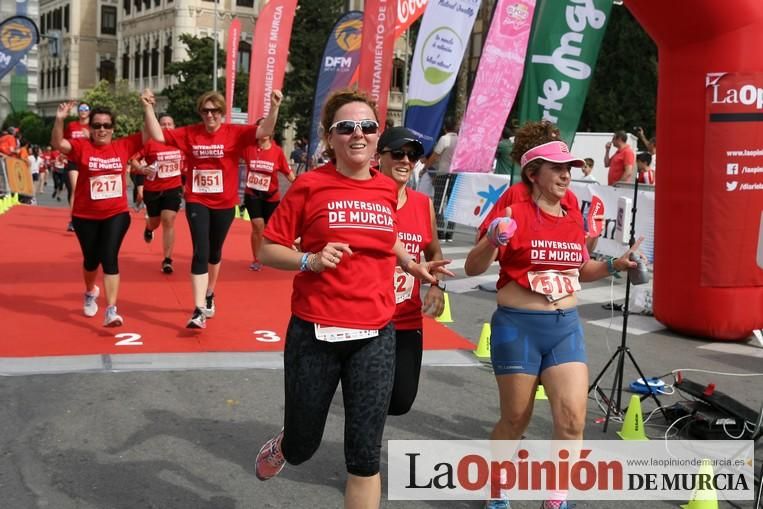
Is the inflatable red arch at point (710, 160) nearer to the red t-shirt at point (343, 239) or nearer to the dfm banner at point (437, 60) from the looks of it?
the dfm banner at point (437, 60)

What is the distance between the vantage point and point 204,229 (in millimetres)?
7930

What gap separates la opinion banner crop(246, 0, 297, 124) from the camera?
699 inches

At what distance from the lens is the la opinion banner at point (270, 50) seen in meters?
17.8

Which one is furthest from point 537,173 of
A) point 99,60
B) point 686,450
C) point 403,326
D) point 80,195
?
point 99,60

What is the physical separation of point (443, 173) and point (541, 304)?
11.9 m

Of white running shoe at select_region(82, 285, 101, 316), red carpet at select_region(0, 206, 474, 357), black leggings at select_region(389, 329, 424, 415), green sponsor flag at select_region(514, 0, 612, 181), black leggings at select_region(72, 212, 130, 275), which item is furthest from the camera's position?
green sponsor flag at select_region(514, 0, 612, 181)

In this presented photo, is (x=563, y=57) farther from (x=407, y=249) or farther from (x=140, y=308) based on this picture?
(x=407, y=249)

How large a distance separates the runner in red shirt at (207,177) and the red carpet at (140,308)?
0.48 metres

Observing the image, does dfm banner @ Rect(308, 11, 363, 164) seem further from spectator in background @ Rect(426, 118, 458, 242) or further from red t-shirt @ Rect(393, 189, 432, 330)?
red t-shirt @ Rect(393, 189, 432, 330)

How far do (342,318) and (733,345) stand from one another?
19.8ft

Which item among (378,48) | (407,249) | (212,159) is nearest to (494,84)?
(378,48)

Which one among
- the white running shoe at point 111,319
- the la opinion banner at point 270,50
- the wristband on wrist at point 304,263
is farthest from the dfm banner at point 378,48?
the wristband on wrist at point 304,263

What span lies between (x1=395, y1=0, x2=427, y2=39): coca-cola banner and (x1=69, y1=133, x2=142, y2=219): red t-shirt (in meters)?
7.26

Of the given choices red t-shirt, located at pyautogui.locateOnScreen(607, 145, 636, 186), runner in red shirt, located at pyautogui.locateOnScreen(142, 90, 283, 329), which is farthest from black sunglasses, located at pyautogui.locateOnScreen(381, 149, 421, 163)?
red t-shirt, located at pyautogui.locateOnScreen(607, 145, 636, 186)
